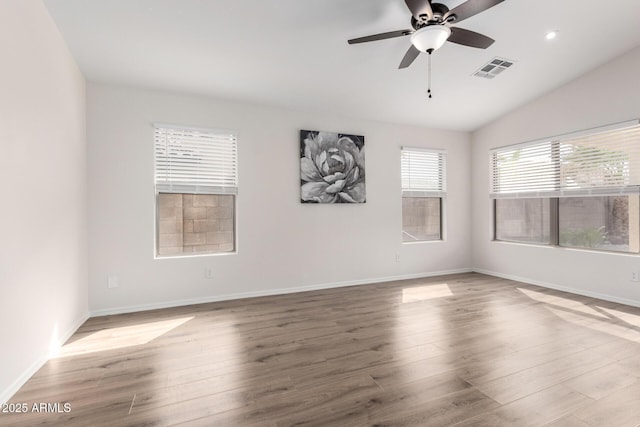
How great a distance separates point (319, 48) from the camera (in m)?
3.16

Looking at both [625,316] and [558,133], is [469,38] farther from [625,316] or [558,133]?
[625,316]

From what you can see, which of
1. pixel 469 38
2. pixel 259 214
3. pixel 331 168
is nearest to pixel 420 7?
pixel 469 38

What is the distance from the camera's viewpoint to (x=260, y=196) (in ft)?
13.8

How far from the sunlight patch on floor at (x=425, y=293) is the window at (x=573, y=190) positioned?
5.73 ft

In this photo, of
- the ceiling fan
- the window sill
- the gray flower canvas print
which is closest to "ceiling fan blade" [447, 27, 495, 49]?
the ceiling fan

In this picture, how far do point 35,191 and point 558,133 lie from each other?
5.94 metres

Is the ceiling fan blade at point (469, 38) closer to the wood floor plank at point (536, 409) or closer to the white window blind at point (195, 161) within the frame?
the wood floor plank at point (536, 409)

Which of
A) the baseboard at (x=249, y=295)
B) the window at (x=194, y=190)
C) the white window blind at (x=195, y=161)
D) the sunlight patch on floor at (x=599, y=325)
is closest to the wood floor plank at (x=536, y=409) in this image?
the sunlight patch on floor at (x=599, y=325)

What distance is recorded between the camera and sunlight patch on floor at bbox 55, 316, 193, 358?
2621 millimetres

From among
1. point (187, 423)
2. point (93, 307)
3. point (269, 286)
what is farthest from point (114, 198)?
point (187, 423)

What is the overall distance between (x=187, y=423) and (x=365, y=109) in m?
4.13

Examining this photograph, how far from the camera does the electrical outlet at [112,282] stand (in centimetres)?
352

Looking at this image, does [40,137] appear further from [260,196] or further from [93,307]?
[260,196]

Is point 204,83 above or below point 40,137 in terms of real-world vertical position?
above
